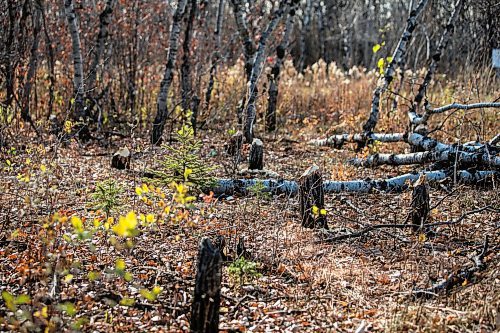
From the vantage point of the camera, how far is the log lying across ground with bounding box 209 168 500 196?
5.95 meters

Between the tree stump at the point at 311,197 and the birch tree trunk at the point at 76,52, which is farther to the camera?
the birch tree trunk at the point at 76,52

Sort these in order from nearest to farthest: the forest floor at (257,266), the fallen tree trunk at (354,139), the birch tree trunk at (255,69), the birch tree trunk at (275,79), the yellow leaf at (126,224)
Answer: the yellow leaf at (126,224) → the forest floor at (257,266) → the fallen tree trunk at (354,139) → the birch tree trunk at (255,69) → the birch tree trunk at (275,79)

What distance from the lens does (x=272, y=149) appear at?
862cm

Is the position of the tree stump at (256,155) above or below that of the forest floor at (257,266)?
above

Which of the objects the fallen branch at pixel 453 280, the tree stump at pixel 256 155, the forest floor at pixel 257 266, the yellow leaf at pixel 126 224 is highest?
the yellow leaf at pixel 126 224

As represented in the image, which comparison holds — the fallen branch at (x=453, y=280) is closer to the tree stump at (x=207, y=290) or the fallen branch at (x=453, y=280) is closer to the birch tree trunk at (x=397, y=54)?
the tree stump at (x=207, y=290)

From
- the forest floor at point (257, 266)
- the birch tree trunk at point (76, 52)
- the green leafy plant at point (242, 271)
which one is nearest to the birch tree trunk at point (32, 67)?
the birch tree trunk at point (76, 52)

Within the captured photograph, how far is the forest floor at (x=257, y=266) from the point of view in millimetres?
3324

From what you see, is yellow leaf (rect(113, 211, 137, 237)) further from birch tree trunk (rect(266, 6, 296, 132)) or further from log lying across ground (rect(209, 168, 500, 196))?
birch tree trunk (rect(266, 6, 296, 132))

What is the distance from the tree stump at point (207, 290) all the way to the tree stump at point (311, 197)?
6.56 ft

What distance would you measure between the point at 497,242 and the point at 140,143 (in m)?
5.00

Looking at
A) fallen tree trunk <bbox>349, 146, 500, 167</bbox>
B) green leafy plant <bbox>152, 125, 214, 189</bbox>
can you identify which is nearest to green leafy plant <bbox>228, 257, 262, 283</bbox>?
green leafy plant <bbox>152, 125, 214, 189</bbox>

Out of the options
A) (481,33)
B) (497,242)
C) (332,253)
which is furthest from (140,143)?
(481,33)

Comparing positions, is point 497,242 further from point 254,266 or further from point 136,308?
point 136,308
